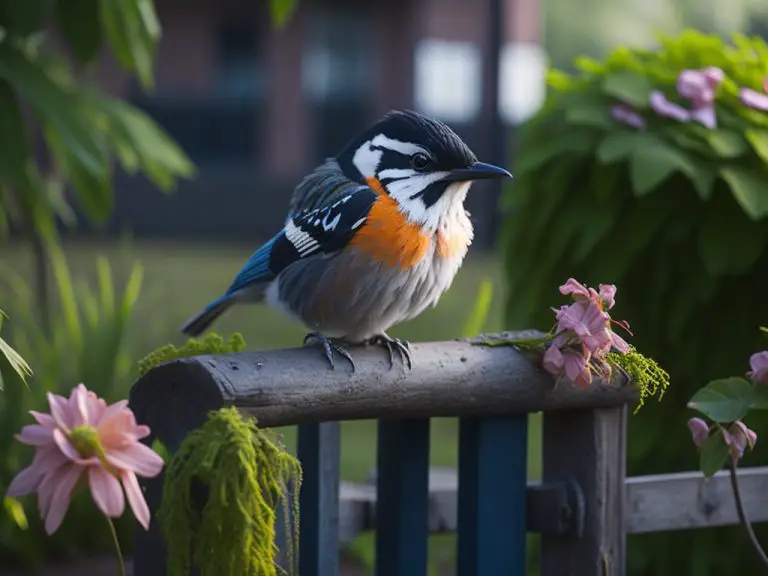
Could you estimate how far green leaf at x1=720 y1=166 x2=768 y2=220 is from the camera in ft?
11.1

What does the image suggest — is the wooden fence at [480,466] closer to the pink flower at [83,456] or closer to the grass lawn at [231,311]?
the pink flower at [83,456]

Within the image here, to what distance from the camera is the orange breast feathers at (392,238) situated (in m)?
2.64

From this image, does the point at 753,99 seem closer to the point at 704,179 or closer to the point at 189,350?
the point at 704,179

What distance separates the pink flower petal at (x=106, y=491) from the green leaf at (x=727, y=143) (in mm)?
2179

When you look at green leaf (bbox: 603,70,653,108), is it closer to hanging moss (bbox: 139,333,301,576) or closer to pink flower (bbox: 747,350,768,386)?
pink flower (bbox: 747,350,768,386)

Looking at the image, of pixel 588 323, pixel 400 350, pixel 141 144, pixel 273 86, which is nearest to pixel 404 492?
pixel 400 350

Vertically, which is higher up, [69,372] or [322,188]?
[69,372]

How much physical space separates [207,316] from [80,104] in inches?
51.5

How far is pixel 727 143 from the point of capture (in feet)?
11.6

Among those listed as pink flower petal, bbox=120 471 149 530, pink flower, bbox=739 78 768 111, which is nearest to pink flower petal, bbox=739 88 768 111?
pink flower, bbox=739 78 768 111

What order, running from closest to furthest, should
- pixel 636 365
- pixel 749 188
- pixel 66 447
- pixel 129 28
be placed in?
pixel 66 447
pixel 636 365
pixel 749 188
pixel 129 28

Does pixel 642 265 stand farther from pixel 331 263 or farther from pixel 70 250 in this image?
pixel 70 250

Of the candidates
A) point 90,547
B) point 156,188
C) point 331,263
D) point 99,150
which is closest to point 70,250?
point 156,188

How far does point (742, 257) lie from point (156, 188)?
16.6 meters
